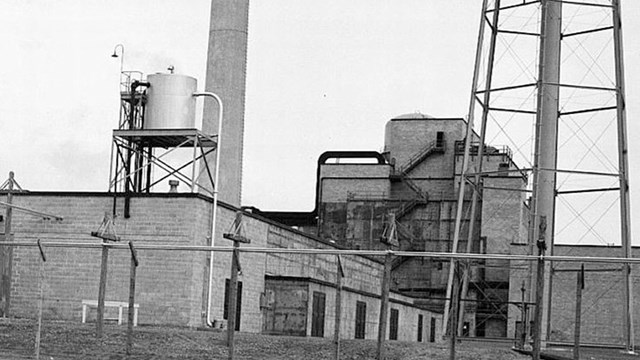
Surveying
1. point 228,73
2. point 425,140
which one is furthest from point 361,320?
point 425,140

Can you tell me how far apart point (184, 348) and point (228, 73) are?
24.2 metres

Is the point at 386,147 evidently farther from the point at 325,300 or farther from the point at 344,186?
the point at 325,300

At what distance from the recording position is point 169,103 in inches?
1469

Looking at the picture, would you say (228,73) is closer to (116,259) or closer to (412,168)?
(116,259)

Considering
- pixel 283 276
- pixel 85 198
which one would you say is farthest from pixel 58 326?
pixel 283 276

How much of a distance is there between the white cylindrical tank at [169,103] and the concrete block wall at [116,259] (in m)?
3.24

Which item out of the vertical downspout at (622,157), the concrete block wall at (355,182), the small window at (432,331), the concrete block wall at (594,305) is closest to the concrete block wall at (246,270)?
the vertical downspout at (622,157)

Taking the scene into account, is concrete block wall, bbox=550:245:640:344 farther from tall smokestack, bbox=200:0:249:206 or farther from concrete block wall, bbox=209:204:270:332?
concrete block wall, bbox=209:204:270:332

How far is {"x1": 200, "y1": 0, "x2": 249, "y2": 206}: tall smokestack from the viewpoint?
44906 mm

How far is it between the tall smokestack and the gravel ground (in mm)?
20516

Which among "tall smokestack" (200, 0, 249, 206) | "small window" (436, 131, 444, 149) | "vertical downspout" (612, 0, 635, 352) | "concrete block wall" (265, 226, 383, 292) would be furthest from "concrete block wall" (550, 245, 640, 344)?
"vertical downspout" (612, 0, 635, 352)

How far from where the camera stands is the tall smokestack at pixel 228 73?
44906 mm

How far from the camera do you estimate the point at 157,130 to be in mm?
36281

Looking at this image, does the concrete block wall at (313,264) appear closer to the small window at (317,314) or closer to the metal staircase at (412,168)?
the small window at (317,314)
